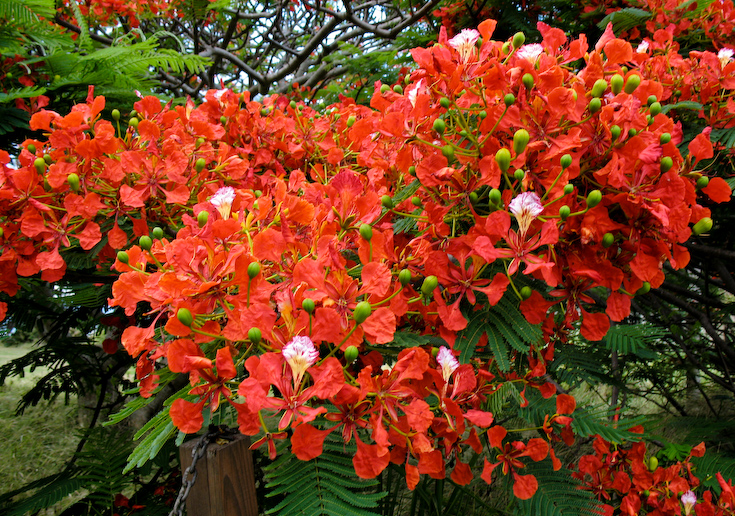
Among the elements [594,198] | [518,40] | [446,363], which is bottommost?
[446,363]

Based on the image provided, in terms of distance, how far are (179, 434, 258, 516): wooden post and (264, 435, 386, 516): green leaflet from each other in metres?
0.06

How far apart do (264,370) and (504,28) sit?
7.90 ft

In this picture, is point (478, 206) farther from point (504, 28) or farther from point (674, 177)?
point (504, 28)

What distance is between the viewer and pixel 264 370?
575 mm

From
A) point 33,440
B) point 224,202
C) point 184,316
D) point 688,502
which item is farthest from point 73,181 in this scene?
point 33,440

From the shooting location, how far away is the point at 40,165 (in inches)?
41.0

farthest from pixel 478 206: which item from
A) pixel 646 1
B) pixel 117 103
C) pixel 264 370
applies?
pixel 117 103

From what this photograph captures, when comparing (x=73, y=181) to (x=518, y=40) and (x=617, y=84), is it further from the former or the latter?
(x=617, y=84)

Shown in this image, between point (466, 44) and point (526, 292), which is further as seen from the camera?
point (466, 44)

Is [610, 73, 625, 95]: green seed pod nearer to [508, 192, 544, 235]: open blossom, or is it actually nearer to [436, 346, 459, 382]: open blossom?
[508, 192, 544, 235]: open blossom

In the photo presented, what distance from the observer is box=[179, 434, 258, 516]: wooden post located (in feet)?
2.55

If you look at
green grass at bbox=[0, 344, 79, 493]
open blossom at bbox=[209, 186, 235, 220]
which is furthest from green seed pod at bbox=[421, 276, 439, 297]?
green grass at bbox=[0, 344, 79, 493]

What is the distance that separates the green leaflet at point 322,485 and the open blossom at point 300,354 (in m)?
0.22

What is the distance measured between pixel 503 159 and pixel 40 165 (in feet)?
3.28
